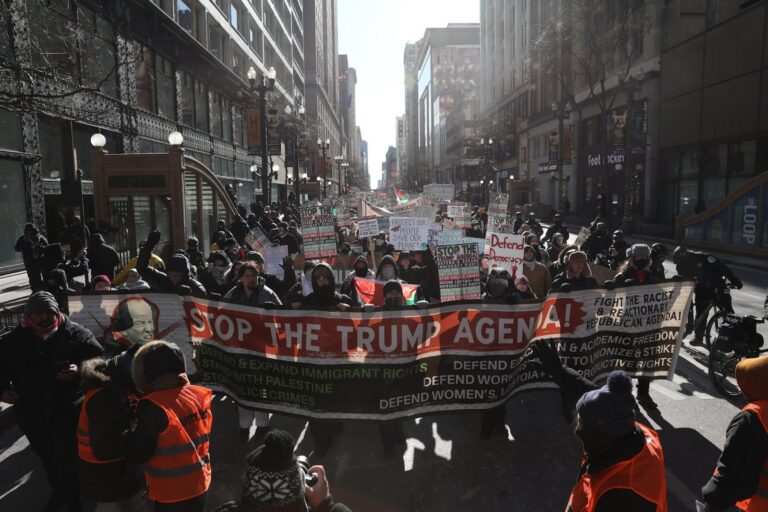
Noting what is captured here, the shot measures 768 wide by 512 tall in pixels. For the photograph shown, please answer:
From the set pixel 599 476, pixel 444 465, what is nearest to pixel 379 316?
pixel 444 465

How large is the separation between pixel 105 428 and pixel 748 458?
3.51 m

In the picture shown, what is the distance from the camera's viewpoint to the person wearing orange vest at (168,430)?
126 inches

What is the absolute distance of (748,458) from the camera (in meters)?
2.91

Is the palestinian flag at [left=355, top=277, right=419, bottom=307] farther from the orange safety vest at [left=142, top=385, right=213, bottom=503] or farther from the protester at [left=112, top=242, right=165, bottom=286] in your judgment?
the orange safety vest at [left=142, top=385, right=213, bottom=503]

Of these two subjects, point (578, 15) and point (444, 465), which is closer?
point (444, 465)

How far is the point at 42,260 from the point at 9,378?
6.62 m

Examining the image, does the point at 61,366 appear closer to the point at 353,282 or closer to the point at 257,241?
the point at 353,282

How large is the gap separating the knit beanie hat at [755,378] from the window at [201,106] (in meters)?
32.0

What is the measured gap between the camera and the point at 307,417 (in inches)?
210

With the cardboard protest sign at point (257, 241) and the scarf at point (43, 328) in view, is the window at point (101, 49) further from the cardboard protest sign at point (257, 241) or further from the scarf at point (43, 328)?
the scarf at point (43, 328)

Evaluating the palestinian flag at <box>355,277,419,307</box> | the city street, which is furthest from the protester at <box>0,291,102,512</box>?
the palestinian flag at <box>355,277,419,307</box>

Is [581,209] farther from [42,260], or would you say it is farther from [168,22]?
[42,260]

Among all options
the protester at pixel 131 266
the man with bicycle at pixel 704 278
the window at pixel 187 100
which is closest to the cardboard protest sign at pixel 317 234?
the protester at pixel 131 266

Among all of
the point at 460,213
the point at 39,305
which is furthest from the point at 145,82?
the point at 39,305
